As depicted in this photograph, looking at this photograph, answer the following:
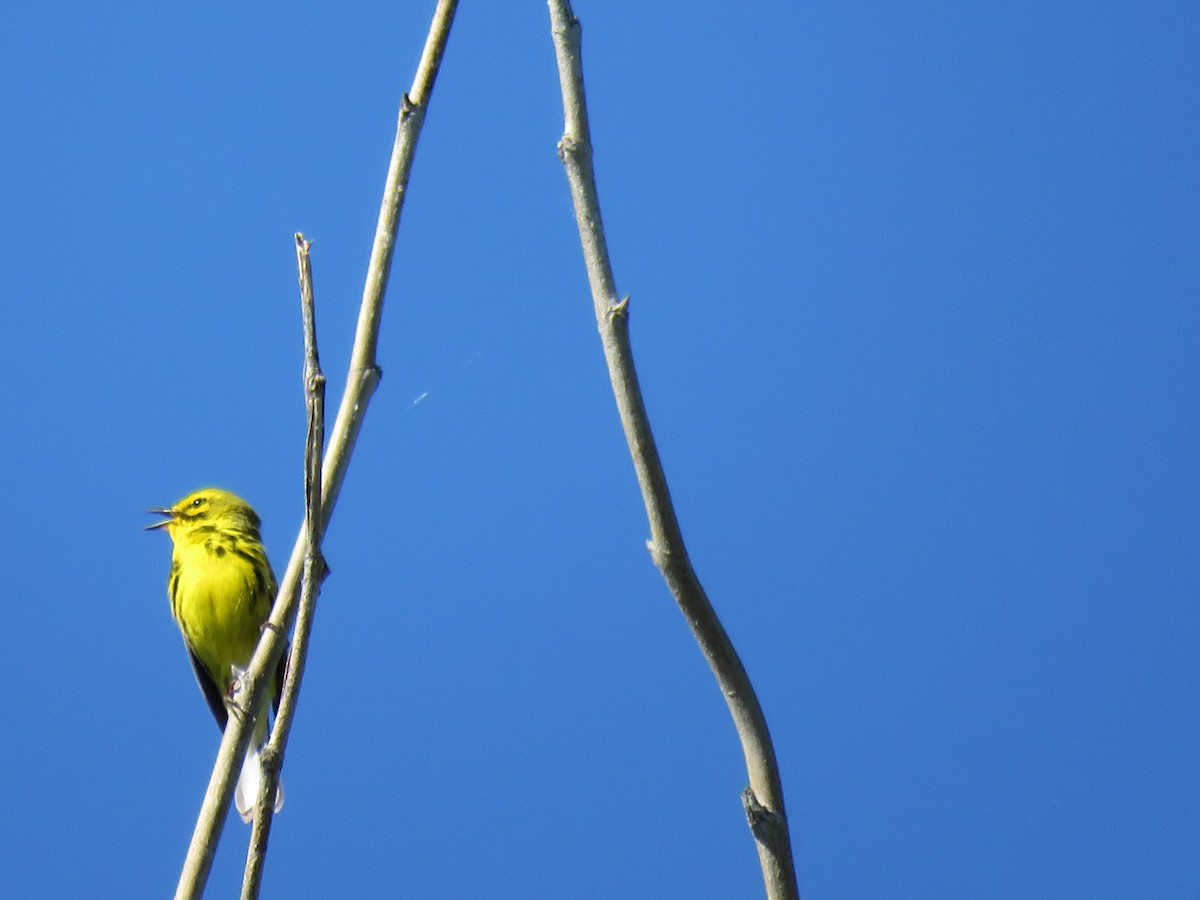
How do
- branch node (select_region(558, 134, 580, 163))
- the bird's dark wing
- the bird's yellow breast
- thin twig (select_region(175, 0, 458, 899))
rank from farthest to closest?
the bird's dark wing, the bird's yellow breast, thin twig (select_region(175, 0, 458, 899)), branch node (select_region(558, 134, 580, 163))

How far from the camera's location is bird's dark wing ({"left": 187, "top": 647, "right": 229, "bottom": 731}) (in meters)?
4.17

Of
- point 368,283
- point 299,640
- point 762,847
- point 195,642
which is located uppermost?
point 195,642

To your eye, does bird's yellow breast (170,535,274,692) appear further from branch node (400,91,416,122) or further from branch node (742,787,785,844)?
branch node (742,787,785,844)

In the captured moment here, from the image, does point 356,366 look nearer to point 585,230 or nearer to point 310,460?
point 310,460

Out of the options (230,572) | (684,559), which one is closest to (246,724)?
(684,559)

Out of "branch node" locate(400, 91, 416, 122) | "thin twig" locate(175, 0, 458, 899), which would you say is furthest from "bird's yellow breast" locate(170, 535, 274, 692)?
"branch node" locate(400, 91, 416, 122)

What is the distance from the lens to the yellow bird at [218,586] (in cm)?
402

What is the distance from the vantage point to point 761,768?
1062 millimetres

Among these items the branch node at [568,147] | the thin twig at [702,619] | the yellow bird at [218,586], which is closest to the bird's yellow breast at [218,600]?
the yellow bird at [218,586]

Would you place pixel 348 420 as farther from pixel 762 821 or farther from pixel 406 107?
pixel 762 821

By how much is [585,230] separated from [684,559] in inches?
11.1

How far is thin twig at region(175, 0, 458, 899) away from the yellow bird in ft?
8.23

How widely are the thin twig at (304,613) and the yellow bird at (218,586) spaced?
2.76m

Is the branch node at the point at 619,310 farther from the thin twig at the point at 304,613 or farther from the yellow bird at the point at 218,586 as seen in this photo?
the yellow bird at the point at 218,586
